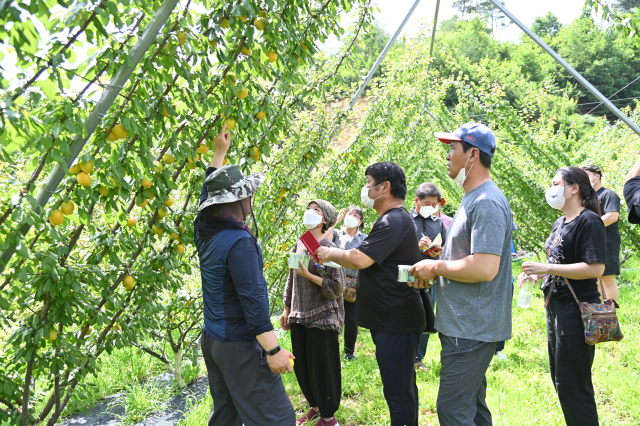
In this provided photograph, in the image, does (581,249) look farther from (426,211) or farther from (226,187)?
(226,187)

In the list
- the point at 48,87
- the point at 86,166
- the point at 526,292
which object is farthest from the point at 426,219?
the point at 48,87

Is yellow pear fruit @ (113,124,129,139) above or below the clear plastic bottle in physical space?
above

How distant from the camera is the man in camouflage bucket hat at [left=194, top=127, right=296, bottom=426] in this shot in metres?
2.02

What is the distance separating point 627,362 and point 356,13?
3.99 metres

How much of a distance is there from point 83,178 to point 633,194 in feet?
9.06

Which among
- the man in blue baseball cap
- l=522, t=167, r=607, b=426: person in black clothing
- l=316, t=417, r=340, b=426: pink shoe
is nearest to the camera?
the man in blue baseball cap

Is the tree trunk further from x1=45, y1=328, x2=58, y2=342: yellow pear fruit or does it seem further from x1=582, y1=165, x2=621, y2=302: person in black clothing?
x1=582, y1=165, x2=621, y2=302: person in black clothing

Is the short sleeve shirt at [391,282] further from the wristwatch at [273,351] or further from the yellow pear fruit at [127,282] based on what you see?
the yellow pear fruit at [127,282]

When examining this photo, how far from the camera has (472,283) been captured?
2045 millimetres

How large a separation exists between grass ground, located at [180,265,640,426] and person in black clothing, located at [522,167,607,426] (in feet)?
2.45

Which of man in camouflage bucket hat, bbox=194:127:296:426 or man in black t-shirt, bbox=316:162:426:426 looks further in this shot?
man in black t-shirt, bbox=316:162:426:426

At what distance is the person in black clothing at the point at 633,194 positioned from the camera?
2.44m

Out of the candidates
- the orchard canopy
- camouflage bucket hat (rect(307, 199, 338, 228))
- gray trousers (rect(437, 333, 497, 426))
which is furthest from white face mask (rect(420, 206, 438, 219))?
gray trousers (rect(437, 333, 497, 426))

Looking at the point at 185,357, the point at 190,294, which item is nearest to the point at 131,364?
the point at 185,357
